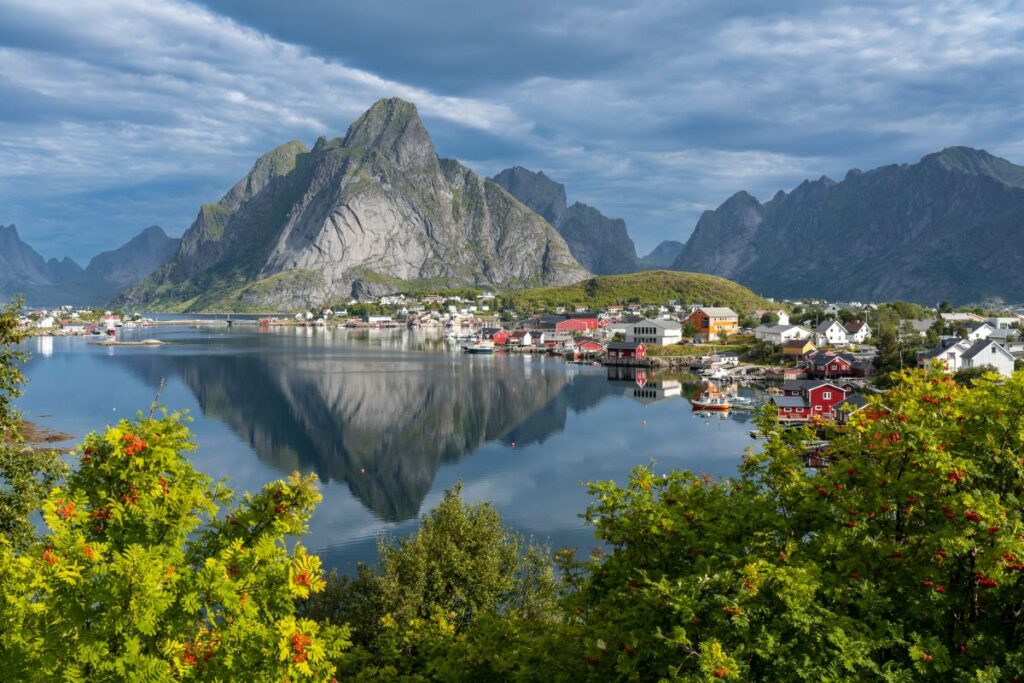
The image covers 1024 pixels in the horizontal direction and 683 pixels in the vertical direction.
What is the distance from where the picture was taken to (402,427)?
51.5 metres

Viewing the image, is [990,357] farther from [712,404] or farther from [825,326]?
[825,326]

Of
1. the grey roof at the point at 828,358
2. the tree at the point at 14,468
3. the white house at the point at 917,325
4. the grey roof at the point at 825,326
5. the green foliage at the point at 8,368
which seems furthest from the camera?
the grey roof at the point at 825,326

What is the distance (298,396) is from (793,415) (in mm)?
41983

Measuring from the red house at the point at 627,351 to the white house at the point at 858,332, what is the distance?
28.6 m

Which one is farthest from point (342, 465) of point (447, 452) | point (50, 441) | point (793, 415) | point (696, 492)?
point (696, 492)

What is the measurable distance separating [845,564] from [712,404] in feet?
167

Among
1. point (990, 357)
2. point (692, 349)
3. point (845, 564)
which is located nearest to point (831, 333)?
point (692, 349)

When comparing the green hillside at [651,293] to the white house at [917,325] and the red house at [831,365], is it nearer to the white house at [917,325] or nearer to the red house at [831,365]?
the white house at [917,325]

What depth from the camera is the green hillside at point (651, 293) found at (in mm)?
159375

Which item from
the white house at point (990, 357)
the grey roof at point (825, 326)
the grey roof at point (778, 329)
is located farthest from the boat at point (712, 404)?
the grey roof at point (825, 326)

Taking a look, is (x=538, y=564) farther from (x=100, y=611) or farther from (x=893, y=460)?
(x=100, y=611)

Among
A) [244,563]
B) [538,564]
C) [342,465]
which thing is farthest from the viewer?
[342,465]

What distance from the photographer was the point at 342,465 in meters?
41.0

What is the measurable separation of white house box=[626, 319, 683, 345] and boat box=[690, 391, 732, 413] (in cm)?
4130
